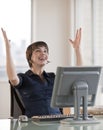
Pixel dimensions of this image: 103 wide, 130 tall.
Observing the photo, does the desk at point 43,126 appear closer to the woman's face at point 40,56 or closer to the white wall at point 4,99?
the woman's face at point 40,56

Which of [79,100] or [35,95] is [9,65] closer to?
[35,95]

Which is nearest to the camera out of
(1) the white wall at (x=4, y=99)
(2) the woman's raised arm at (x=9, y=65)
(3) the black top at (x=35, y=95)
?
(2) the woman's raised arm at (x=9, y=65)

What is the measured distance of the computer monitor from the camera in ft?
6.51

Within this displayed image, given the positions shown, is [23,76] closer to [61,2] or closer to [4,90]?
[4,90]

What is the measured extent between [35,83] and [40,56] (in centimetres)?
25

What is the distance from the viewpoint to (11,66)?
242cm

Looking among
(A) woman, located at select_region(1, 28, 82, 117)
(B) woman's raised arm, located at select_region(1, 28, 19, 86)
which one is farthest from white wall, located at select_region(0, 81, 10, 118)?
(B) woman's raised arm, located at select_region(1, 28, 19, 86)

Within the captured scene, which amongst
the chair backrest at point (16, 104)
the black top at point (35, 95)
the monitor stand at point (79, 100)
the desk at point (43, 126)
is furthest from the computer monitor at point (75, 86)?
the chair backrest at point (16, 104)

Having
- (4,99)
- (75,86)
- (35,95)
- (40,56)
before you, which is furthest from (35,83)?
(4,99)

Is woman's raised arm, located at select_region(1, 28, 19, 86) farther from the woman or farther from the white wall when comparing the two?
the white wall

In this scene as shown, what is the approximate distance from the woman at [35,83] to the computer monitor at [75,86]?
0.50 metres

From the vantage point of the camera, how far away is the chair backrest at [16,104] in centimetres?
256

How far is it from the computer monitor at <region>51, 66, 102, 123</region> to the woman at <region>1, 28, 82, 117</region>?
0.50 metres

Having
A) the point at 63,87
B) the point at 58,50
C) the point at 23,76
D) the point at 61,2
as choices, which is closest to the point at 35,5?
the point at 61,2
